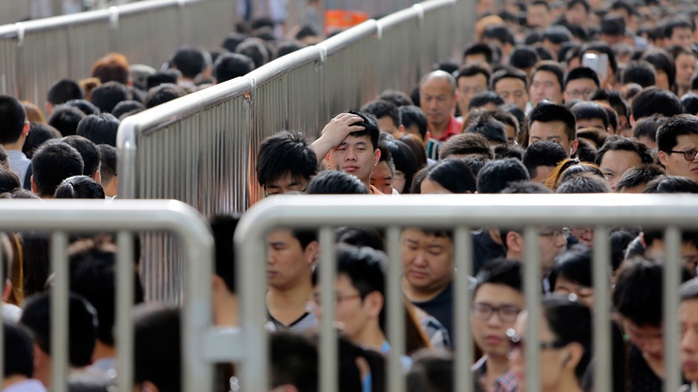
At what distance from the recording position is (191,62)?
47.3ft

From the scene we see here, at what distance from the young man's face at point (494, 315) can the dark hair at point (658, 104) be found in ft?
24.7

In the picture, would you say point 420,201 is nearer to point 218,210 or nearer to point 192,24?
point 218,210

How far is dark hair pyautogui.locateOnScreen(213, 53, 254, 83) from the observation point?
12.7 m

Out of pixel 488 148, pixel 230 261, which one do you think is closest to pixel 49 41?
pixel 488 148

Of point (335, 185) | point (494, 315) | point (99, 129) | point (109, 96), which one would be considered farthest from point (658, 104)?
point (494, 315)

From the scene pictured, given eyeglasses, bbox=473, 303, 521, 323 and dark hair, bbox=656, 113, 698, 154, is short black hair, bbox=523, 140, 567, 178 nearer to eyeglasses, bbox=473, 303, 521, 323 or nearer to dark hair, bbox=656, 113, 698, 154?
dark hair, bbox=656, 113, 698, 154

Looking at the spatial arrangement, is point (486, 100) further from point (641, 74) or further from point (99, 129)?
point (99, 129)

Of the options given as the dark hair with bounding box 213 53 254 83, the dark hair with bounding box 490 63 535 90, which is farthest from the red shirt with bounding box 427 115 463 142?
the dark hair with bounding box 213 53 254 83

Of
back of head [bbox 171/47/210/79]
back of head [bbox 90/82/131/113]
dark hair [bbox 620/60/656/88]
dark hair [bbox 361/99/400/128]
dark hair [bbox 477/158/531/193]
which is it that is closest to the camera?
dark hair [bbox 477/158/531/193]

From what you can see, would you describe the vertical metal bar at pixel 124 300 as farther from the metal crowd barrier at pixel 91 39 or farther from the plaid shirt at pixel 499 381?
the metal crowd barrier at pixel 91 39

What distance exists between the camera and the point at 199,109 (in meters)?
6.06

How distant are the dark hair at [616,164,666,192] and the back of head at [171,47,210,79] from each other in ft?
26.3

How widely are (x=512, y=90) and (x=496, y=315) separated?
999cm

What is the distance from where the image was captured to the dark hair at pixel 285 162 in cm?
681
